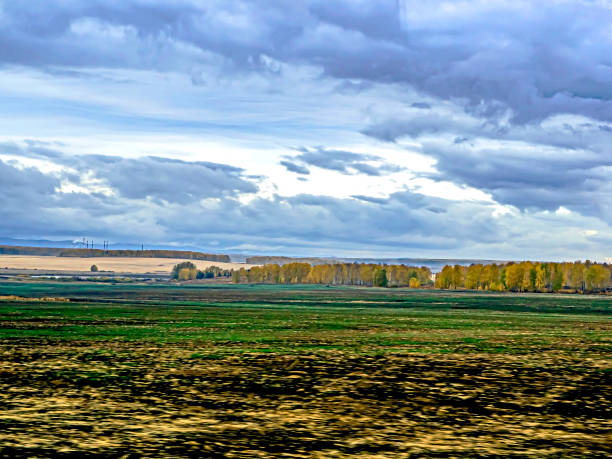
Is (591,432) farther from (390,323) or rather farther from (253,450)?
(390,323)

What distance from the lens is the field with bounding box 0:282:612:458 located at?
48.9ft

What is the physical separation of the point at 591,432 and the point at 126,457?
9.86 metres

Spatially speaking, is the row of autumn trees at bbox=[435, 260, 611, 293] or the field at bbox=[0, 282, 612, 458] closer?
the field at bbox=[0, 282, 612, 458]

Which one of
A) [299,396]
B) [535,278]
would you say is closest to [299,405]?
[299,396]

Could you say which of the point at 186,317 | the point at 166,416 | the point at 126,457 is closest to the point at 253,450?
the point at 126,457

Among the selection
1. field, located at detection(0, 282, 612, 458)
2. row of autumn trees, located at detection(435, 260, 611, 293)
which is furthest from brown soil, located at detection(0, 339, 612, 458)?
row of autumn trees, located at detection(435, 260, 611, 293)

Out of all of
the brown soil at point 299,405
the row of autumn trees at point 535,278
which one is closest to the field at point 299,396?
the brown soil at point 299,405

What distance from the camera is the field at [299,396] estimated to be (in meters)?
14.9

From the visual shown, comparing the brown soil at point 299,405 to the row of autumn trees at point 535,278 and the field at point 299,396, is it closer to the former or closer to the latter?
the field at point 299,396

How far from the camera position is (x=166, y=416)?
17.4 m

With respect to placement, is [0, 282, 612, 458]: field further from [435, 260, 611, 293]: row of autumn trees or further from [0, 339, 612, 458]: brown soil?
[435, 260, 611, 293]: row of autumn trees

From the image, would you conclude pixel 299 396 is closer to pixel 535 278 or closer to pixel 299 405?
pixel 299 405

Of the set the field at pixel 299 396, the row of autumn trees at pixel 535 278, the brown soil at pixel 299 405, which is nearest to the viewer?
the brown soil at pixel 299 405

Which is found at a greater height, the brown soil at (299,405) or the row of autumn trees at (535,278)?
the row of autumn trees at (535,278)
